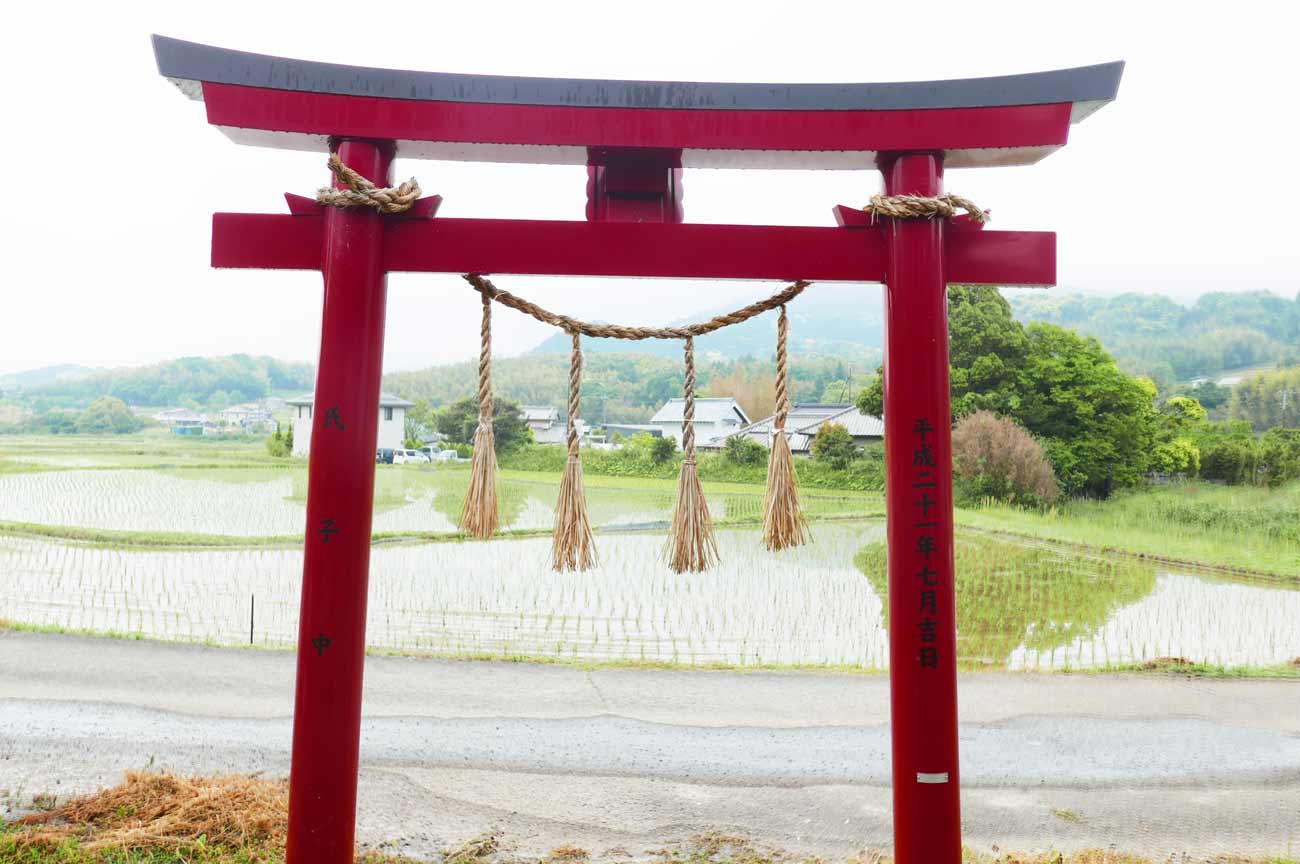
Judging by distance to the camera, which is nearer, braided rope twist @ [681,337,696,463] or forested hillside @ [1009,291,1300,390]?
braided rope twist @ [681,337,696,463]

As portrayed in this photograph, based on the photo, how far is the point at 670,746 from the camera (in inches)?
115

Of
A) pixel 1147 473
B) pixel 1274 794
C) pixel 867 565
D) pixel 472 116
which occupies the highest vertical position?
pixel 472 116

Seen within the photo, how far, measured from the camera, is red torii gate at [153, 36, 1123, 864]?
133cm

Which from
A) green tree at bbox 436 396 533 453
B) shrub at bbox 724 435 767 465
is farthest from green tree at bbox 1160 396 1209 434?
green tree at bbox 436 396 533 453

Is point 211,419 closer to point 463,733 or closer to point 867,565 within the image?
point 463,733

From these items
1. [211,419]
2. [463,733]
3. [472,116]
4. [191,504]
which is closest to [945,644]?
[472,116]

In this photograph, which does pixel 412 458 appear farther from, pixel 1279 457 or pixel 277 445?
pixel 1279 457

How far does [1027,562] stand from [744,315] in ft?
12.8

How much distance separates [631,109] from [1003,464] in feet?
15.2

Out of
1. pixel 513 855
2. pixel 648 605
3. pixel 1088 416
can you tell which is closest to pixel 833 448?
pixel 648 605

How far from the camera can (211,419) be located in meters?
5.44

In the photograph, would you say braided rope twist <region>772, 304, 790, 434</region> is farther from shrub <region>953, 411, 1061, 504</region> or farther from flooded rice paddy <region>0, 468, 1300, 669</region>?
shrub <region>953, 411, 1061, 504</region>

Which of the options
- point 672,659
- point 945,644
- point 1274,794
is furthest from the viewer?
point 672,659

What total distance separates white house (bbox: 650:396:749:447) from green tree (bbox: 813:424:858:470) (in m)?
0.63
